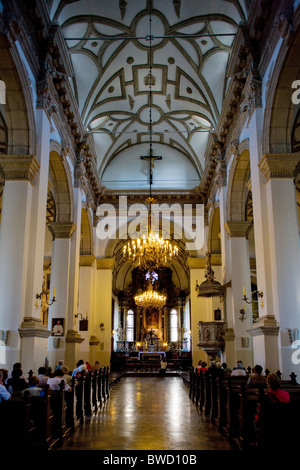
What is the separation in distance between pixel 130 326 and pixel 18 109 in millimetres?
27967

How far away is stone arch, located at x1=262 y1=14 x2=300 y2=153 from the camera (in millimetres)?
9273

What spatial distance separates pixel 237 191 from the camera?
48.0 ft

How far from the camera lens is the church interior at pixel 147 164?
9641mm

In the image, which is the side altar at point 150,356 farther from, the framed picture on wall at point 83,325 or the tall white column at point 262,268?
the tall white column at point 262,268

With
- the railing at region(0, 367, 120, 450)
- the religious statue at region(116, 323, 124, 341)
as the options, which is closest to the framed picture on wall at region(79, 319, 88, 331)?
the railing at region(0, 367, 120, 450)

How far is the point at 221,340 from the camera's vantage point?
48.2 ft

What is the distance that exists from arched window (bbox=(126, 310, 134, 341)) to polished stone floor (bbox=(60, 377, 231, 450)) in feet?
84.2

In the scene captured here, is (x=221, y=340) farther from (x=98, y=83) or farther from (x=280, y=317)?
(x=98, y=83)

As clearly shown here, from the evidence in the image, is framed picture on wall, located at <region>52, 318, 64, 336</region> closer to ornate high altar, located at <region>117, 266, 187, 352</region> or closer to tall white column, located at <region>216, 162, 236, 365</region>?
tall white column, located at <region>216, 162, 236, 365</region>

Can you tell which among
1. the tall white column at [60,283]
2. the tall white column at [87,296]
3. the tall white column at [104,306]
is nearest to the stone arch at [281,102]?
the tall white column at [60,283]

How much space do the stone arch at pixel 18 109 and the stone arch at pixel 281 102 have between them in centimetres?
538

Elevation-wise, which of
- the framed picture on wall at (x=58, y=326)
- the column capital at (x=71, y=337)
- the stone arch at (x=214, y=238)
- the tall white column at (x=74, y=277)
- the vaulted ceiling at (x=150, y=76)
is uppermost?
the vaulted ceiling at (x=150, y=76)

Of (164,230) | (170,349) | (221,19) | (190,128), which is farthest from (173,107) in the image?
(170,349)

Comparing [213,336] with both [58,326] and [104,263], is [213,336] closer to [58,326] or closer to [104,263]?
[58,326]
